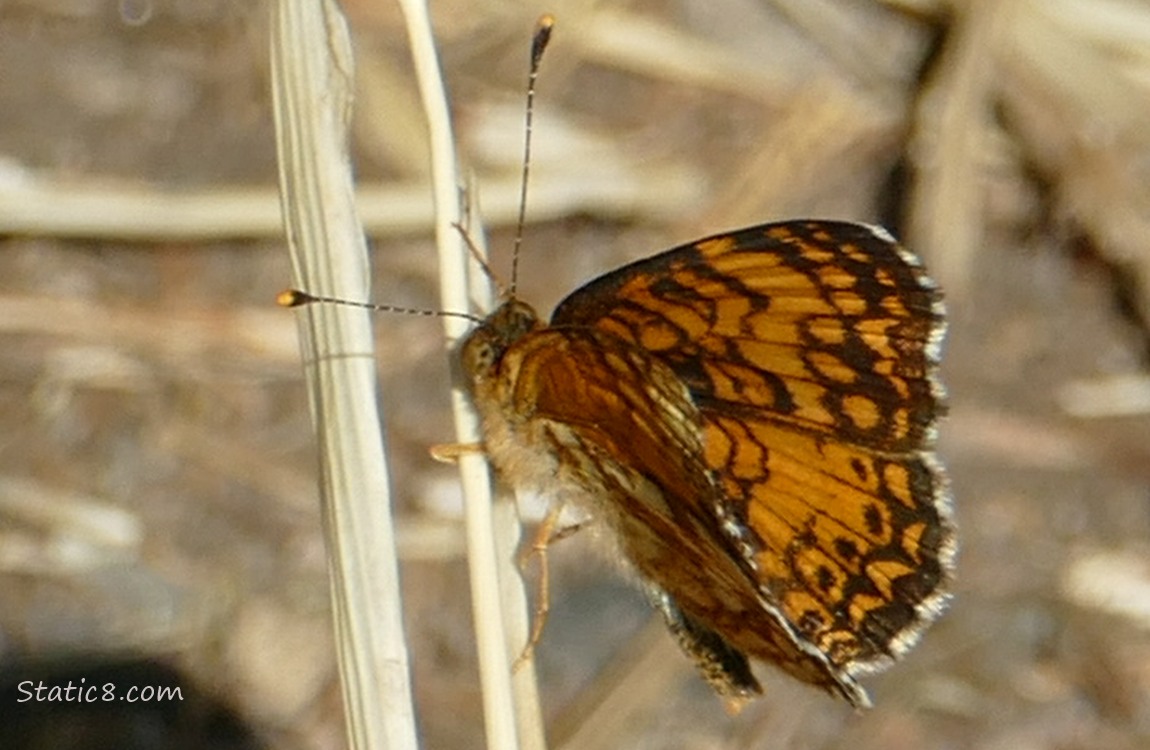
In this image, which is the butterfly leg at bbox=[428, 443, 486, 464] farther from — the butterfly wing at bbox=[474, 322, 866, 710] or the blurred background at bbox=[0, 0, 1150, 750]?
the blurred background at bbox=[0, 0, 1150, 750]

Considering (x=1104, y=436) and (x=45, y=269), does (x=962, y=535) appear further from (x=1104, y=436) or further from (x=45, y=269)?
(x=45, y=269)

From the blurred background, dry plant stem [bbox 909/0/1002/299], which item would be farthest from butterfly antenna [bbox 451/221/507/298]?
dry plant stem [bbox 909/0/1002/299]

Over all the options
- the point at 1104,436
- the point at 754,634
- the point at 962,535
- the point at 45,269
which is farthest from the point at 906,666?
the point at 45,269

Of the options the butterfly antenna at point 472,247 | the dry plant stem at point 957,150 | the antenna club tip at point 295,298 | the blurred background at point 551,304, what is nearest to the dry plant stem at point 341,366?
the antenna club tip at point 295,298

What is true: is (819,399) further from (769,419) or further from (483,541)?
(483,541)

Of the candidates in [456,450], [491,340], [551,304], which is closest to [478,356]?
[491,340]

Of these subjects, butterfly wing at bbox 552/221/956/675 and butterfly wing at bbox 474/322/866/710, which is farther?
butterfly wing at bbox 552/221/956/675
